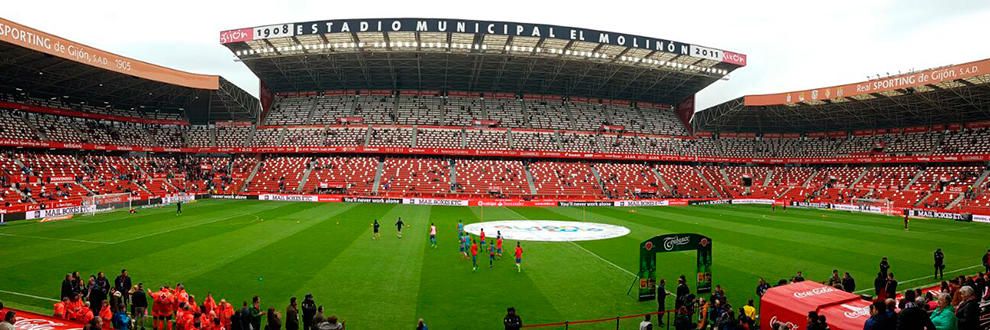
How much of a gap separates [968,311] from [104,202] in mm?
54334

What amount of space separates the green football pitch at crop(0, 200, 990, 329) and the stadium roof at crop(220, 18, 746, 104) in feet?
78.6

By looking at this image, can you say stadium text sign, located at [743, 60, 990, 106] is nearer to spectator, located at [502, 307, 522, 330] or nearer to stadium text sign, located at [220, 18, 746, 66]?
stadium text sign, located at [220, 18, 746, 66]

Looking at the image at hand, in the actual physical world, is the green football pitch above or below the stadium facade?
below

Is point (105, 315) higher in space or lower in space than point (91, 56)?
lower

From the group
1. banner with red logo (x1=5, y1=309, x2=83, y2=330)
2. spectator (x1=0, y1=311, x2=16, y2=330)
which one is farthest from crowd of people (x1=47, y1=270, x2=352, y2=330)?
spectator (x1=0, y1=311, x2=16, y2=330)

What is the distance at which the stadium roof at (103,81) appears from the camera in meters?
37.4

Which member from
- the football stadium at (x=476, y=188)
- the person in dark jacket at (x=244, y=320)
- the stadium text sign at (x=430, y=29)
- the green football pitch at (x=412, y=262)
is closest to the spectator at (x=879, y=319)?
the football stadium at (x=476, y=188)

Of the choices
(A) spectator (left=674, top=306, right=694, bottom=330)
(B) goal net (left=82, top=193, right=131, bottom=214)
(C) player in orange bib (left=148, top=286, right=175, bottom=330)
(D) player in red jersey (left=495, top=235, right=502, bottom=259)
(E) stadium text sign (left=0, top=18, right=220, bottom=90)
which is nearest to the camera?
(A) spectator (left=674, top=306, right=694, bottom=330)

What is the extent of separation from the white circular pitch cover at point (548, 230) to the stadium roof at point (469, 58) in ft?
78.4

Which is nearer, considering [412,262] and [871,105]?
[412,262]

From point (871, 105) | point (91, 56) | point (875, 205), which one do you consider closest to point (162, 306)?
point (91, 56)

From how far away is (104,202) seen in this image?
1623 inches

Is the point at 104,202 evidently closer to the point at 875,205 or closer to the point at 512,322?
the point at 512,322

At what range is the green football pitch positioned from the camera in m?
15.5
